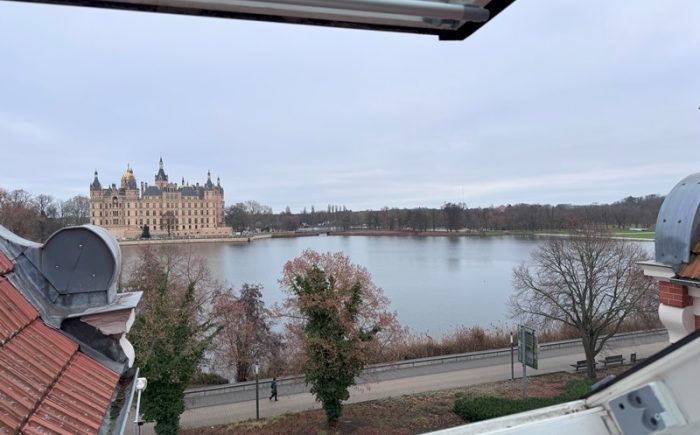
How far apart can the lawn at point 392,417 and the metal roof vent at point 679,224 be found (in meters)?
8.97

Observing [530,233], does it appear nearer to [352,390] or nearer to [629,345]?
[629,345]

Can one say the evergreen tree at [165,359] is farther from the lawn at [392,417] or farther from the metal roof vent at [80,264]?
the metal roof vent at [80,264]

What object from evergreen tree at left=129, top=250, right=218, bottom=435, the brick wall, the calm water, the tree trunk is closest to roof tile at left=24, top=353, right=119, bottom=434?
the brick wall

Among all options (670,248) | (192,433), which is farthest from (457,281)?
(670,248)

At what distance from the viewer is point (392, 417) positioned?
13.3 meters

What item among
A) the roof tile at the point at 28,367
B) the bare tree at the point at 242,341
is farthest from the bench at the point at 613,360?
the roof tile at the point at 28,367

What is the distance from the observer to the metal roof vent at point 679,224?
12.9ft

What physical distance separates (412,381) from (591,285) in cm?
816

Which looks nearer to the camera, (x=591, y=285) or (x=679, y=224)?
(x=679, y=224)

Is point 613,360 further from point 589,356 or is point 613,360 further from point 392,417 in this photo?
point 392,417

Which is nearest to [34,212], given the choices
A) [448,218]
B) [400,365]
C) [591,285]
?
[400,365]

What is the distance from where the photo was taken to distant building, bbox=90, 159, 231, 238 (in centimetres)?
9244

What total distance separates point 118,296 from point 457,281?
34.5 metres

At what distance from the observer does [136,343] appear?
11.1m
